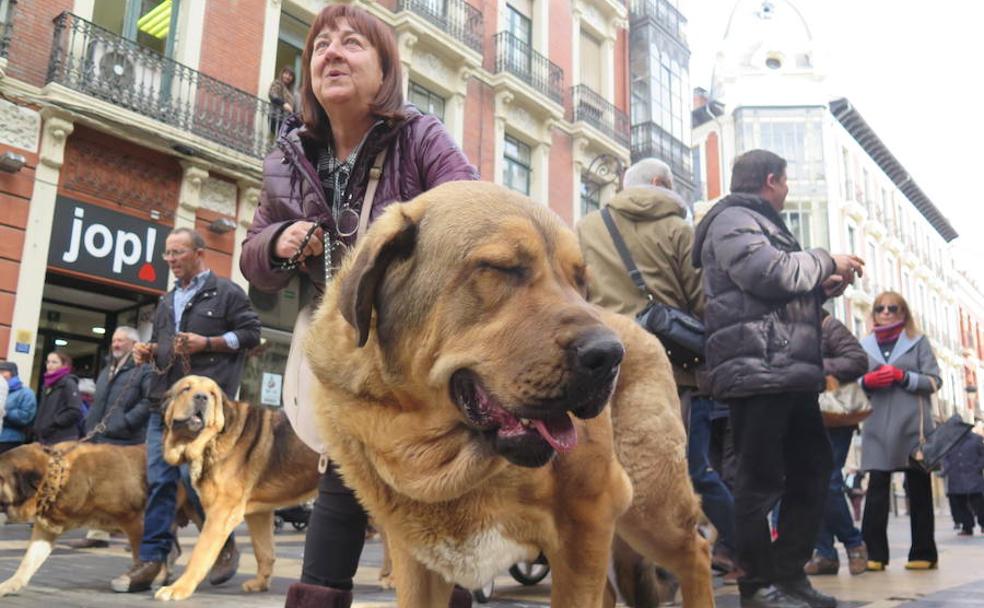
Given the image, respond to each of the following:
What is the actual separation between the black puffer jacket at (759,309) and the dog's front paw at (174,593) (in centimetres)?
312

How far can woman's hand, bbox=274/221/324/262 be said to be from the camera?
2285mm

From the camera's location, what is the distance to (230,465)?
16.4 ft

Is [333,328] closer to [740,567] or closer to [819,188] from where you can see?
[740,567]

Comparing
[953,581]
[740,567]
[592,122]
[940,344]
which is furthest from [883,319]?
[940,344]

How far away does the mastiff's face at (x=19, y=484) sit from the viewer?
4.93m

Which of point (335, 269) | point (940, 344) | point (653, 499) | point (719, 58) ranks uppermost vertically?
point (719, 58)

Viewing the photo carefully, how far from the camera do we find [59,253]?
11297mm

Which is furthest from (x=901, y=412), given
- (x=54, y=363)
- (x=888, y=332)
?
(x=54, y=363)

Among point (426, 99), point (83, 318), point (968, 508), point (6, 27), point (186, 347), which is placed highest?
point (426, 99)

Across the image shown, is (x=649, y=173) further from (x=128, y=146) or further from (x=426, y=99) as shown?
(x=426, y=99)

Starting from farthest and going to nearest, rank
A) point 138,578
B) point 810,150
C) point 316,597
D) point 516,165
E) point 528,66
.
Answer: point 810,150 < point 528,66 < point 516,165 < point 138,578 < point 316,597

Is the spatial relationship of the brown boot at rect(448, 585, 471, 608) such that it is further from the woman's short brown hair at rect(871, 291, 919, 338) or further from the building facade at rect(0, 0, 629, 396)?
the building facade at rect(0, 0, 629, 396)

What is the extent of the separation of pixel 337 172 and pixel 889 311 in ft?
18.0

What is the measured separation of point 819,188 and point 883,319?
115 ft
